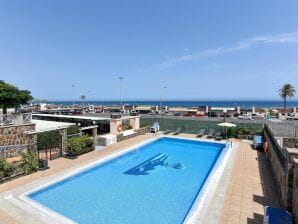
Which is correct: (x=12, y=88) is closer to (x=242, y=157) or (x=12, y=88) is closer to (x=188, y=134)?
(x=188, y=134)

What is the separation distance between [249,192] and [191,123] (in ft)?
53.5

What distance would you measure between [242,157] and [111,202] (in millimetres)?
10202

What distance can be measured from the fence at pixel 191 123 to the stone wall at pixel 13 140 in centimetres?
1431

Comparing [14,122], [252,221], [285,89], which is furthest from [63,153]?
[285,89]

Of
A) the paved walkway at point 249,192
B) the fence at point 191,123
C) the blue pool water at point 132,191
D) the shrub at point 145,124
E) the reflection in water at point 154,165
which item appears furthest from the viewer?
the shrub at point 145,124

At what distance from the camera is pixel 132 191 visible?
1115cm

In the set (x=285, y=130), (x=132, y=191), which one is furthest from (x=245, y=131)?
(x=132, y=191)

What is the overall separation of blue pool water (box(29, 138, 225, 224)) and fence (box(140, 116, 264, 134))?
7.71 m

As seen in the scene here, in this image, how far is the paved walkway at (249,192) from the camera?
791 cm

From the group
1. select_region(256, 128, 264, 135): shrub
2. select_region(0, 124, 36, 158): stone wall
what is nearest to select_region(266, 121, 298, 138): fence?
select_region(256, 128, 264, 135): shrub

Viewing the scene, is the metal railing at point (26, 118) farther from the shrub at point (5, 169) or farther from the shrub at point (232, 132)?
the shrub at point (232, 132)

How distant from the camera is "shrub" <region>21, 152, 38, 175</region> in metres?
12.0

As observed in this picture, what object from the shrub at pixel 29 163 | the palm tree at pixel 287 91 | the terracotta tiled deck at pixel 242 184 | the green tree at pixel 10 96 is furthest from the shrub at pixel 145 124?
the palm tree at pixel 287 91

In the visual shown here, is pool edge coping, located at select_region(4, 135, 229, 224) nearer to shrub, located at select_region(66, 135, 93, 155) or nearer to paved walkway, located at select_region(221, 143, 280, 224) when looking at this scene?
paved walkway, located at select_region(221, 143, 280, 224)
